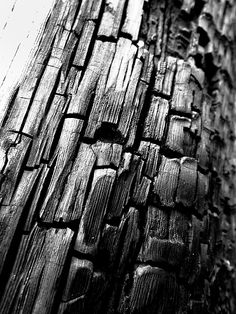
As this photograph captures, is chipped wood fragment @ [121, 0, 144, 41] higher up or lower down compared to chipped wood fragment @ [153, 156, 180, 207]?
higher up

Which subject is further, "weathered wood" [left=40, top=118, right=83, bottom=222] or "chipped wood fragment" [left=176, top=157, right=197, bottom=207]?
"chipped wood fragment" [left=176, top=157, right=197, bottom=207]

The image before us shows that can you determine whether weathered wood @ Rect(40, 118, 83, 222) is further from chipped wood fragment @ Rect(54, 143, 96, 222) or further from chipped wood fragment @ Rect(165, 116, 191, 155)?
chipped wood fragment @ Rect(165, 116, 191, 155)

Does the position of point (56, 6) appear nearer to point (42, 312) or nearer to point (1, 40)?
point (1, 40)

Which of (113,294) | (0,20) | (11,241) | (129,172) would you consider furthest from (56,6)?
(113,294)

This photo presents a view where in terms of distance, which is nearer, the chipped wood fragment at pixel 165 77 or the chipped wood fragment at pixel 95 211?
the chipped wood fragment at pixel 95 211

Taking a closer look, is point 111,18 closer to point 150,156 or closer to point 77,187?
point 150,156

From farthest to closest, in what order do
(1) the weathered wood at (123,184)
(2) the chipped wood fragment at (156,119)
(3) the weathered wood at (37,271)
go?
(2) the chipped wood fragment at (156,119)
(1) the weathered wood at (123,184)
(3) the weathered wood at (37,271)

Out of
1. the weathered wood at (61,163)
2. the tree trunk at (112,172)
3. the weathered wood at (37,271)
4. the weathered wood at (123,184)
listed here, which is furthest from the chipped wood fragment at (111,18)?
the weathered wood at (37,271)

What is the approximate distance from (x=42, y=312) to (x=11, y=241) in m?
0.21

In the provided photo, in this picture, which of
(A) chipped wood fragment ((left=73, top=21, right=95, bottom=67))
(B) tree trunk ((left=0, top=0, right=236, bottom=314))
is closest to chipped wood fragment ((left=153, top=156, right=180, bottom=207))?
(B) tree trunk ((left=0, top=0, right=236, bottom=314))

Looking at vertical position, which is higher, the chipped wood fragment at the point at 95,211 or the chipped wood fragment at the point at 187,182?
the chipped wood fragment at the point at 187,182

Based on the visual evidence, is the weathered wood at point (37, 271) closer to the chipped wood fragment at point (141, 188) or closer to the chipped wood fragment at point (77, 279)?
the chipped wood fragment at point (77, 279)

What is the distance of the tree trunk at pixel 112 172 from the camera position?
2.93 ft

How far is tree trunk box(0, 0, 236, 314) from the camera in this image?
894 mm
